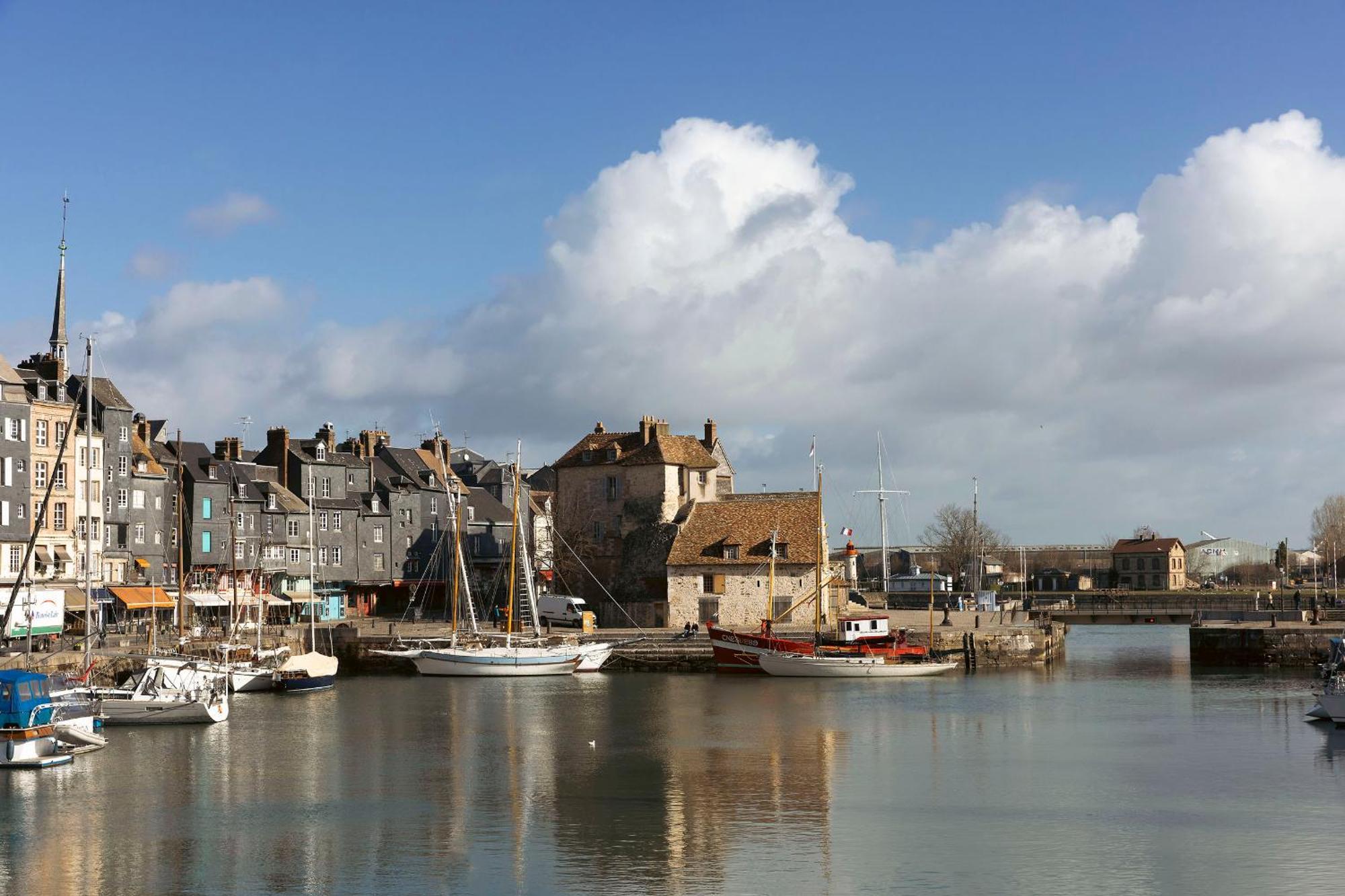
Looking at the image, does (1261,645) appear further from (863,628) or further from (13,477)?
(13,477)

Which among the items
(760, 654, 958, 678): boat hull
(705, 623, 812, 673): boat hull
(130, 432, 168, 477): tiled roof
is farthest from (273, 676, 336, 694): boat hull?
(130, 432, 168, 477): tiled roof

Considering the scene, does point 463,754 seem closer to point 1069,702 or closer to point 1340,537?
point 1069,702

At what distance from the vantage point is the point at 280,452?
93938 mm

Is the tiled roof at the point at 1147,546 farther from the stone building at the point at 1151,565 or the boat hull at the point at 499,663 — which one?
the boat hull at the point at 499,663

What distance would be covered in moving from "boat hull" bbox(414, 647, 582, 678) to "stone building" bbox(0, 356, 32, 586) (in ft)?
63.6

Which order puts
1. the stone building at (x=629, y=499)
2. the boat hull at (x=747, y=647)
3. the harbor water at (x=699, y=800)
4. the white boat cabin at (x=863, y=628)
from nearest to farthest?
the harbor water at (x=699, y=800)
the boat hull at (x=747, y=647)
the white boat cabin at (x=863, y=628)
the stone building at (x=629, y=499)

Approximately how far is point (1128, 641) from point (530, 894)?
84.4 m

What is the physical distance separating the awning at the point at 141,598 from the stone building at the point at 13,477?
6258 mm

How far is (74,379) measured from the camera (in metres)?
77.2

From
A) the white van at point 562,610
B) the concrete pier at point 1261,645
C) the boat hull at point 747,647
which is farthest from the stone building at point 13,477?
the concrete pier at point 1261,645

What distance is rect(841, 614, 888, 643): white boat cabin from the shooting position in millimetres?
71875

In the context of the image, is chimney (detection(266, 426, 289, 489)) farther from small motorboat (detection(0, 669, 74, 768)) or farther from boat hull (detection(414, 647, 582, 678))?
small motorboat (detection(0, 669, 74, 768))

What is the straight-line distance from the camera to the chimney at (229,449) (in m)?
90.7

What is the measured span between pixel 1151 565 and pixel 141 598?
466 ft
